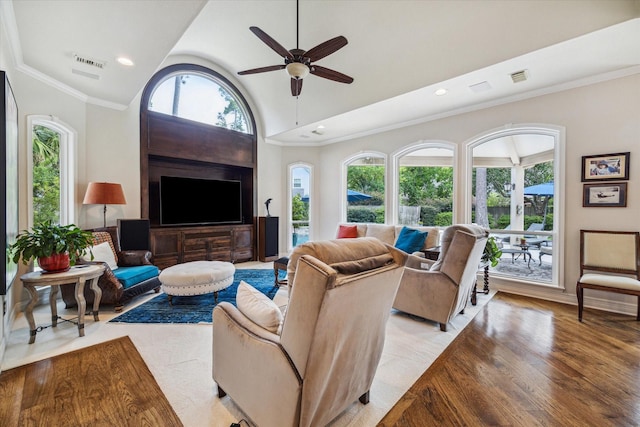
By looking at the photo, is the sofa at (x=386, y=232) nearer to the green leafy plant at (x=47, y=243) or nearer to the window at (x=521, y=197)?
the window at (x=521, y=197)

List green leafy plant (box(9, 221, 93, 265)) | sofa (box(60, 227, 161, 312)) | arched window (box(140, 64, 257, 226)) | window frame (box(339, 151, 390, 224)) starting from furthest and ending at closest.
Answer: window frame (box(339, 151, 390, 224))
arched window (box(140, 64, 257, 226))
sofa (box(60, 227, 161, 312))
green leafy plant (box(9, 221, 93, 265))

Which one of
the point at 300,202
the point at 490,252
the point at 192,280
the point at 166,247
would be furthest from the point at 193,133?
the point at 490,252

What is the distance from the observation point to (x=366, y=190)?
636 centimetres

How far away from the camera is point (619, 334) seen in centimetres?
279

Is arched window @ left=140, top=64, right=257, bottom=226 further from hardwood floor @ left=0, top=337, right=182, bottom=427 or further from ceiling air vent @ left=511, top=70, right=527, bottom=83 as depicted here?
ceiling air vent @ left=511, top=70, right=527, bottom=83

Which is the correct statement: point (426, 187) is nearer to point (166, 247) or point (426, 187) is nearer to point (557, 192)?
point (557, 192)

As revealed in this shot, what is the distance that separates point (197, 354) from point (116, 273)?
1.83 metres

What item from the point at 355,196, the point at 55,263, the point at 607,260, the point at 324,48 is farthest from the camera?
the point at 355,196

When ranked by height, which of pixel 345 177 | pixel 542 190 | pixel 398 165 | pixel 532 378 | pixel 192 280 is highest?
pixel 398 165

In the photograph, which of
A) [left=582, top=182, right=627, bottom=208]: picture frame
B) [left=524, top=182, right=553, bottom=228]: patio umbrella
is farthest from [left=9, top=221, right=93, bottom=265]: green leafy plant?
[left=582, top=182, right=627, bottom=208]: picture frame

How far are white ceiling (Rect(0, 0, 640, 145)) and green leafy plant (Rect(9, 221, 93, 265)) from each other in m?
1.88

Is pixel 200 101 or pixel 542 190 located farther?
pixel 200 101

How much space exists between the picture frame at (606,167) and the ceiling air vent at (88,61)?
6.08 m

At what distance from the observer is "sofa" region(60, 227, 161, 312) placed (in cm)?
315
